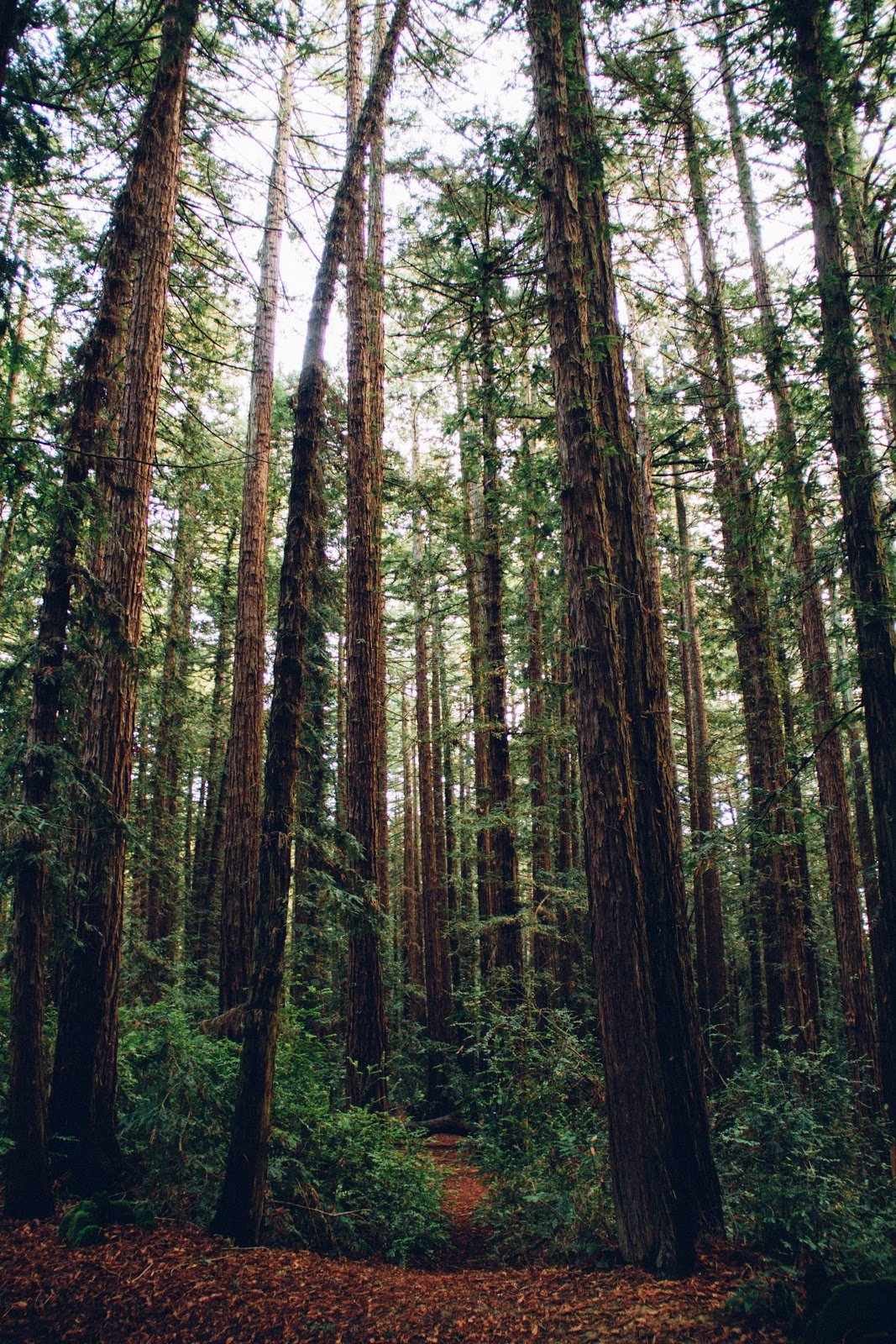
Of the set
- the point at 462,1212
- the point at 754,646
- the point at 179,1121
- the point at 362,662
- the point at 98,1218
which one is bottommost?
the point at 462,1212

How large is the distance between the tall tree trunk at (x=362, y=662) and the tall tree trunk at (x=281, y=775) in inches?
74.3

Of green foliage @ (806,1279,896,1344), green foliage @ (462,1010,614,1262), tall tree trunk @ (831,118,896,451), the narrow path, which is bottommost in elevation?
the narrow path

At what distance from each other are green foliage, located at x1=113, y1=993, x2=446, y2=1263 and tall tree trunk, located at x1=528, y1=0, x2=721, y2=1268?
8.49 feet

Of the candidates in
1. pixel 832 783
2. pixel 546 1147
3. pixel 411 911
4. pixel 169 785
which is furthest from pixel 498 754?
pixel 411 911

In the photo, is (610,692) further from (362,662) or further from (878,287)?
(878,287)

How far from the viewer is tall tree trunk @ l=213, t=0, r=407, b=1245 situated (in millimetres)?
5195

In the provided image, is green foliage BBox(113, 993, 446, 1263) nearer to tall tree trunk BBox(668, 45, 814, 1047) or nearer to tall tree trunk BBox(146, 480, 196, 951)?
tall tree trunk BBox(668, 45, 814, 1047)

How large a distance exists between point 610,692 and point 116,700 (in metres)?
4.63

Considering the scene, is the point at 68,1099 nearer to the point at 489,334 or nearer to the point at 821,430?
the point at 489,334

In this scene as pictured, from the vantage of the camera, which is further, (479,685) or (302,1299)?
(479,685)

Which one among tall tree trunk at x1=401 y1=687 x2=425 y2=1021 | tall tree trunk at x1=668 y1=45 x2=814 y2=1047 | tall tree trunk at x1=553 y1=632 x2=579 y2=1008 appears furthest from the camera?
tall tree trunk at x1=401 y1=687 x2=425 y2=1021

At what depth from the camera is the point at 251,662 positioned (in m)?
10.5

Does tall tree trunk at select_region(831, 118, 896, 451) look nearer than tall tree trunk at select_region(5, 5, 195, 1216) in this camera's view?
No

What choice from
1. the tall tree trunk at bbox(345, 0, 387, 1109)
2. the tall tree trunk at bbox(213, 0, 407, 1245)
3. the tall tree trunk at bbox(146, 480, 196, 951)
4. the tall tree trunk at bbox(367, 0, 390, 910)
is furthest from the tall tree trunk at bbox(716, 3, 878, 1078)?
the tall tree trunk at bbox(146, 480, 196, 951)
